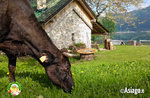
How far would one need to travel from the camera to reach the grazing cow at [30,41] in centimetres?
368

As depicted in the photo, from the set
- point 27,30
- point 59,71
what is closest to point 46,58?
point 59,71

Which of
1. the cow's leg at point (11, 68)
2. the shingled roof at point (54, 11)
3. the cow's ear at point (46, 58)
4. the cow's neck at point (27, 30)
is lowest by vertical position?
the cow's leg at point (11, 68)

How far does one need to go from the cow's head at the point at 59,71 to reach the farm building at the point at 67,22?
415 inches

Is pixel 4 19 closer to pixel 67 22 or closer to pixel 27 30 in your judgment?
pixel 27 30

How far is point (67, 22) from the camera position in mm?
15750

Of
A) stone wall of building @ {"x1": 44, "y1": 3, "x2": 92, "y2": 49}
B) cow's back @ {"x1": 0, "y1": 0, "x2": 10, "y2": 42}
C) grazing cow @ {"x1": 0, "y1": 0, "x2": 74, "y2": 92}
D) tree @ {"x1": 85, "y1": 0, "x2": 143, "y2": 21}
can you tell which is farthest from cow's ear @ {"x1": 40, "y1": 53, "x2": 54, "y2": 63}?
tree @ {"x1": 85, "y1": 0, "x2": 143, "y2": 21}

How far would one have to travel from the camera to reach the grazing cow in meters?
3.68

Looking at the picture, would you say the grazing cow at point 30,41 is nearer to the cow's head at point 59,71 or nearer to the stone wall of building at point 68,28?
the cow's head at point 59,71

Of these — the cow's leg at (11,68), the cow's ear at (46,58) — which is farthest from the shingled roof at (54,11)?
the cow's ear at (46,58)

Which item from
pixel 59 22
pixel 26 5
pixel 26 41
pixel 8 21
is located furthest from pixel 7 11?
pixel 59 22

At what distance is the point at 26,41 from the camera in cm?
375

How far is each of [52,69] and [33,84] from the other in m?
1.16

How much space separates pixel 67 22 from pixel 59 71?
1248 centimetres

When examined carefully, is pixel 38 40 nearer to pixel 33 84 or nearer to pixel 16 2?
pixel 16 2
